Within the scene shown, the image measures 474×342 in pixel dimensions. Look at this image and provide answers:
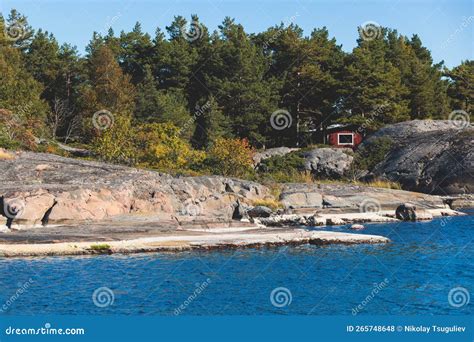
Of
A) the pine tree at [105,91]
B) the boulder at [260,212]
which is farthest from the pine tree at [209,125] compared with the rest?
the boulder at [260,212]

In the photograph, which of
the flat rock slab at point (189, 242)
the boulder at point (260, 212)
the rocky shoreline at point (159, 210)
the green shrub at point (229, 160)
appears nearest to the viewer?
the flat rock slab at point (189, 242)

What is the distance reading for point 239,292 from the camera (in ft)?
90.1

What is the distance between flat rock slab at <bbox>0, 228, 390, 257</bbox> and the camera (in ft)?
118

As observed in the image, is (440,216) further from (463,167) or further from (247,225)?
(247,225)

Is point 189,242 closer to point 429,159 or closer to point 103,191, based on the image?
point 103,191

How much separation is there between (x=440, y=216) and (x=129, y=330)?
44.3 meters

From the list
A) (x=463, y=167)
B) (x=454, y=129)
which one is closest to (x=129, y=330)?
(x=463, y=167)

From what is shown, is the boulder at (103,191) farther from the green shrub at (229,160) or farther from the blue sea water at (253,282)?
the green shrub at (229,160)

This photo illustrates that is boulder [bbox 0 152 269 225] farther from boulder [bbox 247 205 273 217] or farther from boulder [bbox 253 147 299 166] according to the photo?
boulder [bbox 253 147 299 166]

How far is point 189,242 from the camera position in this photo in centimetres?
3838

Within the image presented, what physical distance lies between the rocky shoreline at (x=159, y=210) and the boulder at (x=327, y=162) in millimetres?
14718

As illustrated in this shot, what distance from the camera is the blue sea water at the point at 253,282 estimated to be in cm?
2495

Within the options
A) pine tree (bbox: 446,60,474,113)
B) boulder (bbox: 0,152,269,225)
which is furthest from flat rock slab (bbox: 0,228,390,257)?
pine tree (bbox: 446,60,474,113)

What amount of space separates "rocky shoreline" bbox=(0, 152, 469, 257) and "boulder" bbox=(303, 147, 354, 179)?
1472 cm
